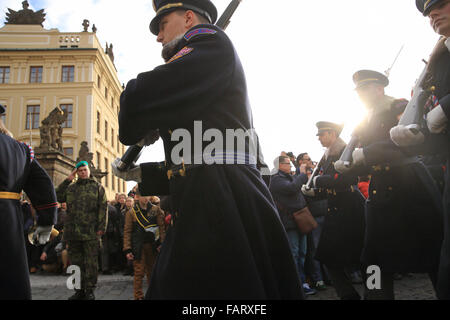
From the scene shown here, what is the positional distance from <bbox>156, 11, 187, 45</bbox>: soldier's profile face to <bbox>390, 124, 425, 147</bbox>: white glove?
5.51 ft

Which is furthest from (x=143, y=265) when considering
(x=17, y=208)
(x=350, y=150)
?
(x=350, y=150)

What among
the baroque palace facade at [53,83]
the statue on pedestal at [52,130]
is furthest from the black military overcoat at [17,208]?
the baroque palace facade at [53,83]

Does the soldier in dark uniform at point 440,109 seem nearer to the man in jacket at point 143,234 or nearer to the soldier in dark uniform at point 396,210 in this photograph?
the soldier in dark uniform at point 396,210

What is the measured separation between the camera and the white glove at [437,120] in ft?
7.37

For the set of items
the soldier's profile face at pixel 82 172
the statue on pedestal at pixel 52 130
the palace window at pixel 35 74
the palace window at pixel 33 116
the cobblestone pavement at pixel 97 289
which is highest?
the palace window at pixel 35 74

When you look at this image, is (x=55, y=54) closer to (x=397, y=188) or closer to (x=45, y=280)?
(x=45, y=280)

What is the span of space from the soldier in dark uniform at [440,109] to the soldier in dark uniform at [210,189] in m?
1.10

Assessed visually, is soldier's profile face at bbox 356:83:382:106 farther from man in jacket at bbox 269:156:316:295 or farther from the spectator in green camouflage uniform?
the spectator in green camouflage uniform

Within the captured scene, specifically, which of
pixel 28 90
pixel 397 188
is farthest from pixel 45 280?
pixel 28 90

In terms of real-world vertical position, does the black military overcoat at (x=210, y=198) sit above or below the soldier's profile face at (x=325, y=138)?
below

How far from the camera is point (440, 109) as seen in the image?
226 centimetres

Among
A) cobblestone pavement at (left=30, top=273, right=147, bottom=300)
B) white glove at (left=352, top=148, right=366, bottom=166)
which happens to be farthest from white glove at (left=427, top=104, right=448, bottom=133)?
cobblestone pavement at (left=30, top=273, right=147, bottom=300)

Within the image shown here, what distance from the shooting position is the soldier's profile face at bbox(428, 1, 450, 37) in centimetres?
243

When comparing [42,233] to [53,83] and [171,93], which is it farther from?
[53,83]
